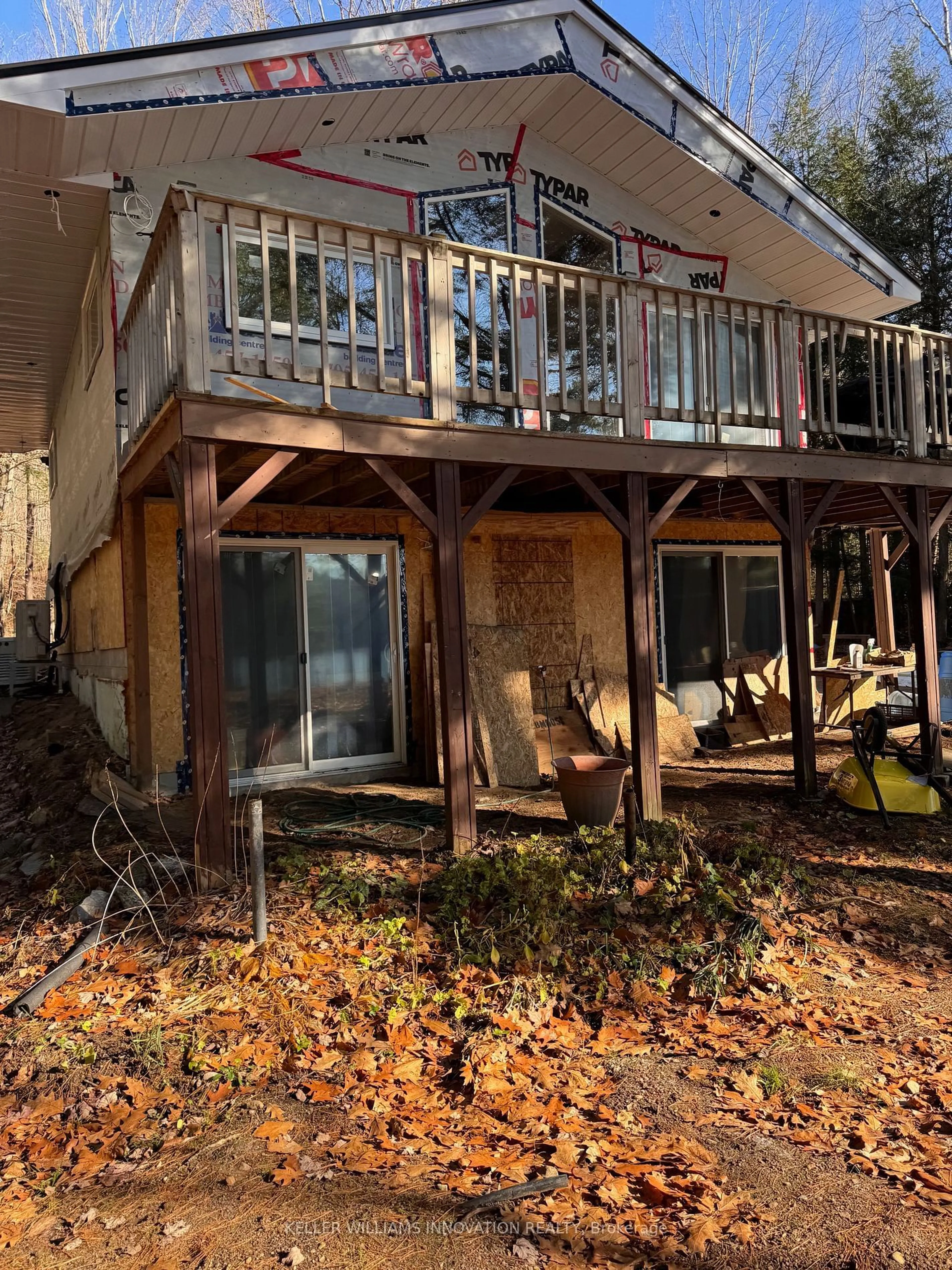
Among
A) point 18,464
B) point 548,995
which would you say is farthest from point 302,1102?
point 18,464

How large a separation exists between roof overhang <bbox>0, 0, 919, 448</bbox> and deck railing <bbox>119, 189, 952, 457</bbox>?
0.94 meters

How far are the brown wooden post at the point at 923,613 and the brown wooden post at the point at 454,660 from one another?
4962 millimetres

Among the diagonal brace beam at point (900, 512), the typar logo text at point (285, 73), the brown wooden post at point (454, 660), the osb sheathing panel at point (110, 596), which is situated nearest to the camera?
the brown wooden post at point (454, 660)

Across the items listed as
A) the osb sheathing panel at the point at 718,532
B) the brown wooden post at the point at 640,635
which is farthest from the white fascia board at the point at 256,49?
the osb sheathing panel at the point at 718,532

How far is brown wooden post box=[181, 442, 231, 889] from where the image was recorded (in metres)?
4.84

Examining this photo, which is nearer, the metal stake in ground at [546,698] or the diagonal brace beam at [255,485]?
the diagonal brace beam at [255,485]

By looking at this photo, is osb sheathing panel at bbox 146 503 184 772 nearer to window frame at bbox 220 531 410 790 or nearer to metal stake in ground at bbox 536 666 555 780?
window frame at bbox 220 531 410 790

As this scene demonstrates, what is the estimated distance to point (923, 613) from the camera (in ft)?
27.9

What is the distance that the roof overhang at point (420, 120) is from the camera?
21.2ft

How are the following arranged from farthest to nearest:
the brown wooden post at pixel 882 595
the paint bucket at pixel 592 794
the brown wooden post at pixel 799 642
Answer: the brown wooden post at pixel 882 595 < the brown wooden post at pixel 799 642 < the paint bucket at pixel 592 794

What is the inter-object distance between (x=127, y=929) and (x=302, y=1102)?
172 cm

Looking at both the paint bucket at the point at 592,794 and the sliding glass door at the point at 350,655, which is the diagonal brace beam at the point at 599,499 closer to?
the paint bucket at the point at 592,794

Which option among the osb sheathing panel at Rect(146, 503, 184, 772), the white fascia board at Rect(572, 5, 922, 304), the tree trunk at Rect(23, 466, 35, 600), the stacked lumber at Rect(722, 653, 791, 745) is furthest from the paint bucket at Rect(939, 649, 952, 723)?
the tree trunk at Rect(23, 466, 35, 600)

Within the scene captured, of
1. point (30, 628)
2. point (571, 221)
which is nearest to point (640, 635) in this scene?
point (571, 221)
